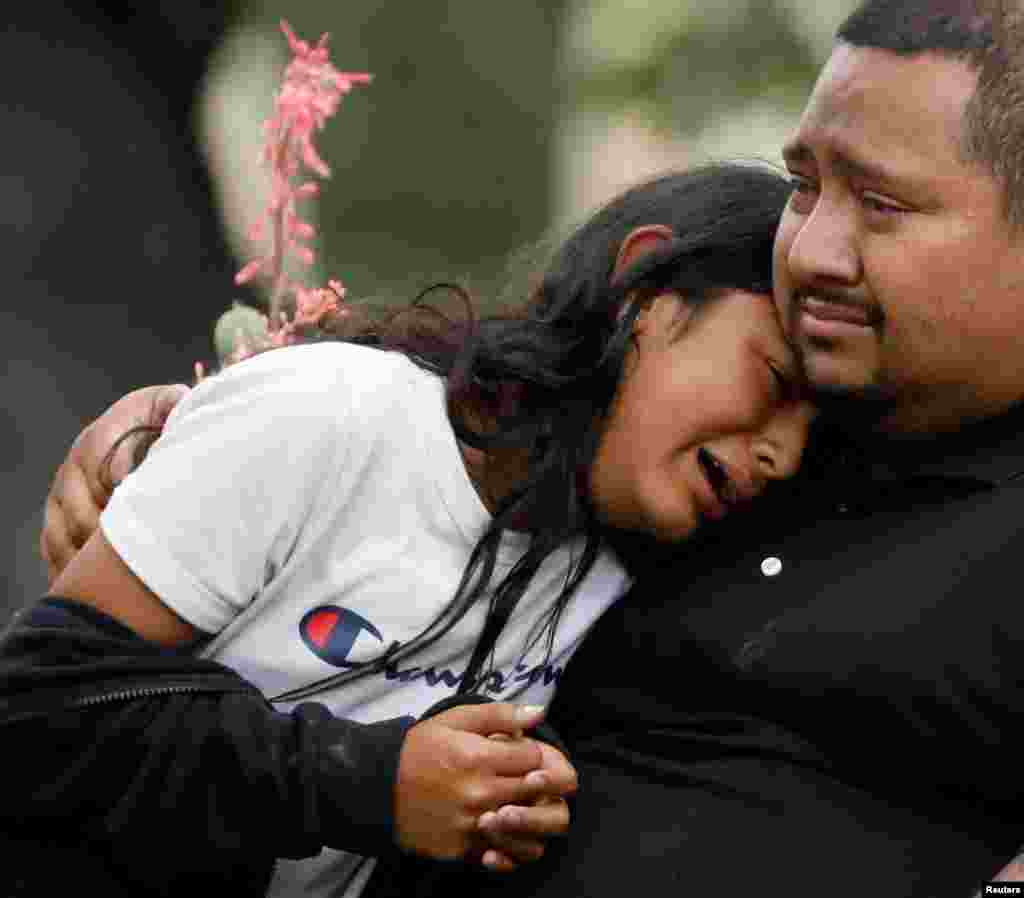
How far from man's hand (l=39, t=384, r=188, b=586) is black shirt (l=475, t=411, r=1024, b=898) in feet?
2.23

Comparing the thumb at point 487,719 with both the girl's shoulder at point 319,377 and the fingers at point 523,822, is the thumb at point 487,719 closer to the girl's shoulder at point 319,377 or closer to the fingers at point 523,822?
the fingers at point 523,822

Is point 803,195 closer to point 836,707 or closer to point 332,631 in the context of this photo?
point 836,707

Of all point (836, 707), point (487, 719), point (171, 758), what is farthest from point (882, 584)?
point (171, 758)

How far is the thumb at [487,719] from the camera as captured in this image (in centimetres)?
193

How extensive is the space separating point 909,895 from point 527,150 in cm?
288

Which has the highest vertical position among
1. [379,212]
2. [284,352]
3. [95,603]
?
[284,352]

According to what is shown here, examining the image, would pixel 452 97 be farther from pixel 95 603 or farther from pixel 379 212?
pixel 95 603

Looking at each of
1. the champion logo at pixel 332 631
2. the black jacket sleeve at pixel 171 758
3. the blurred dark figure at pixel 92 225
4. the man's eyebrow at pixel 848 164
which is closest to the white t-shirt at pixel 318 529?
the champion logo at pixel 332 631

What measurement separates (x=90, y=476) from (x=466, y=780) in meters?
0.76

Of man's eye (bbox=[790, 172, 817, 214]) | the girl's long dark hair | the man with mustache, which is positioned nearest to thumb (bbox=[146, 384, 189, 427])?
the girl's long dark hair

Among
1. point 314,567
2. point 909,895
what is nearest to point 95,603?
point 314,567

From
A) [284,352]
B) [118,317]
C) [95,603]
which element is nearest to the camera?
[95,603]

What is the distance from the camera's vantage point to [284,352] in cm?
213

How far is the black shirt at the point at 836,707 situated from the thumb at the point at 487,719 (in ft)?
0.78
